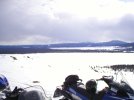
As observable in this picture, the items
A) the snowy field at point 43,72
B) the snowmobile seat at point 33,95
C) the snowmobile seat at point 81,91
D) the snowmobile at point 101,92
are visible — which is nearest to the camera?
the snowmobile seat at point 33,95

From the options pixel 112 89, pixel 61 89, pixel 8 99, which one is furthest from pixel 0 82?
pixel 112 89

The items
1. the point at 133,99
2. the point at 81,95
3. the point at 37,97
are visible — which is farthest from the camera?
the point at 81,95

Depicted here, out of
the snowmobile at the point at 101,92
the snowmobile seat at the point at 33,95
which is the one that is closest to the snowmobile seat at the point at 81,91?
the snowmobile at the point at 101,92

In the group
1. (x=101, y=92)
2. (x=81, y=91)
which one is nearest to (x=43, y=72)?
(x=81, y=91)

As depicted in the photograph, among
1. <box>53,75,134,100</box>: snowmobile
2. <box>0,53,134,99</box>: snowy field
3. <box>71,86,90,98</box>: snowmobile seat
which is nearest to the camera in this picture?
<box>53,75,134,100</box>: snowmobile

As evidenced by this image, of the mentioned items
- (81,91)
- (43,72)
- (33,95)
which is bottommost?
(43,72)

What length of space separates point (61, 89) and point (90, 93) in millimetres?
1035

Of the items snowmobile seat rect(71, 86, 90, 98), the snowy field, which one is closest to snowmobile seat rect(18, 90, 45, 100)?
snowmobile seat rect(71, 86, 90, 98)

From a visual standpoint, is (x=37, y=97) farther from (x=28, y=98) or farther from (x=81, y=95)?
(x=81, y=95)

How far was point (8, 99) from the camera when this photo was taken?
841 centimetres

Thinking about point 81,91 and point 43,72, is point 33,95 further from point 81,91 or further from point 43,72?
point 43,72

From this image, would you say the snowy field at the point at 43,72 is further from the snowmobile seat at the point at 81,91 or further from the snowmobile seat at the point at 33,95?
the snowmobile seat at the point at 33,95

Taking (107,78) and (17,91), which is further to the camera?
(107,78)

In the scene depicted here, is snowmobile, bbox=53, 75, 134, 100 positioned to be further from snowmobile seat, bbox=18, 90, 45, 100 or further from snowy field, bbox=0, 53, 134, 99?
snowy field, bbox=0, 53, 134, 99
